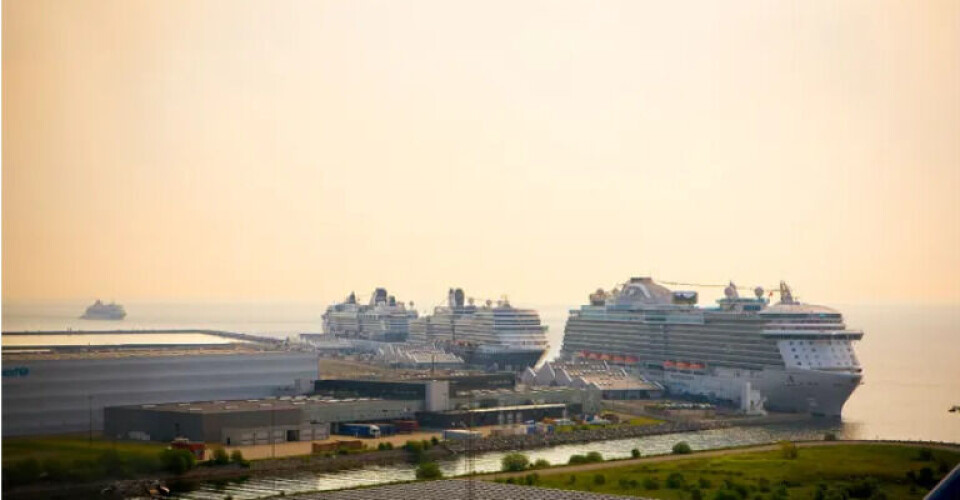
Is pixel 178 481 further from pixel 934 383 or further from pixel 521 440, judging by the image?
pixel 934 383

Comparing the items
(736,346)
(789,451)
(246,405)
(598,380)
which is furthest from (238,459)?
(736,346)

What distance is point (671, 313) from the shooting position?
2198 centimetres

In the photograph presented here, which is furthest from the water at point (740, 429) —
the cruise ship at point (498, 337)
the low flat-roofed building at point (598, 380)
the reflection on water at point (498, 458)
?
the cruise ship at point (498, 337)

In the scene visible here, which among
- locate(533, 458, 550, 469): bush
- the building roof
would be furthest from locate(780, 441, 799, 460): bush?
the building roof

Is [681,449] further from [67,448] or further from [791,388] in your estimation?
[67,448]

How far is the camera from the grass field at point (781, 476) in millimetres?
10688

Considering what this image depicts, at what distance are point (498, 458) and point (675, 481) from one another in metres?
3.40

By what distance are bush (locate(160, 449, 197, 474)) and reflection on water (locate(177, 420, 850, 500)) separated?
302 mm

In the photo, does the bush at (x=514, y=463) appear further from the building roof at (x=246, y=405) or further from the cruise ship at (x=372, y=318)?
the cruise ship at (x=372, y=318)

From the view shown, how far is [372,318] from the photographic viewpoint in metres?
33.0

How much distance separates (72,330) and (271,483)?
931cm

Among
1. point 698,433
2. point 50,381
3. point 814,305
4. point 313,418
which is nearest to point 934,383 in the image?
point 814,305

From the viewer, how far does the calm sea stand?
54.0 ft

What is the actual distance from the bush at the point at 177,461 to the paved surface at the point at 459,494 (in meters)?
3.05
